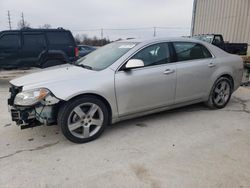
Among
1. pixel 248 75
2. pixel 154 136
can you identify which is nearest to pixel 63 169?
pixel 154 136

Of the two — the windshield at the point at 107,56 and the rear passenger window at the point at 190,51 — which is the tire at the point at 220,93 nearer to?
the rear passenger window at the point at 190,51

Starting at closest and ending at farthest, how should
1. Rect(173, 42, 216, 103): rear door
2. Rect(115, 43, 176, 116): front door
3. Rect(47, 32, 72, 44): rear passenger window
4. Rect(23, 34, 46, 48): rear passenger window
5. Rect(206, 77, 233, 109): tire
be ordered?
Rect(115, 43, 176, 116): front door → Rect(173, 42, 216, 103): rear door → Rect(206, 77, 233, 109): tire → Rect(23, 34, 46, 48): rear passenger window → Rect(47, 32, 72, 44): rear passenger window

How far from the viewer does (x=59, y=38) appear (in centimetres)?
753

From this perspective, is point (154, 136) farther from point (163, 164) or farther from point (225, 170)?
point (225, 170)

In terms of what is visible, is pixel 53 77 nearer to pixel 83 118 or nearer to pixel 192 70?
pixel 83 118

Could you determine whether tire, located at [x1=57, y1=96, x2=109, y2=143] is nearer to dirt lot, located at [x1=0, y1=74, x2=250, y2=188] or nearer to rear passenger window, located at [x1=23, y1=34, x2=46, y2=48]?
dirt lot, located at [x1=0, y1=74, x2=250, y2=188]

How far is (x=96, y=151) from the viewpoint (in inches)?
118

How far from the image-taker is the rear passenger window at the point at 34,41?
7.25m

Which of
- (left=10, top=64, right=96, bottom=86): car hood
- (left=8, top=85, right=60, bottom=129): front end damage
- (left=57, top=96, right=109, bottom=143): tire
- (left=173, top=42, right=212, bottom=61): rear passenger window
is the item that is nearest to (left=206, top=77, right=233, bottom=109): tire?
(left=173, top=42, right=212, bottom=61): rear passenger window

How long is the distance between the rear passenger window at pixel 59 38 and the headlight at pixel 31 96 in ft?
16.0

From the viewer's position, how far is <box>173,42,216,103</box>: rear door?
12.8 ft

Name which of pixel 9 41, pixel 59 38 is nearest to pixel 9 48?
pixel 9 41

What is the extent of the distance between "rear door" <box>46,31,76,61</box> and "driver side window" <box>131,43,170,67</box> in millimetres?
4625

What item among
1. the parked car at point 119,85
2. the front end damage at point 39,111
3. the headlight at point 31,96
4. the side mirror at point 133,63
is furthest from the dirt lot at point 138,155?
the side mirror at point 133,63
